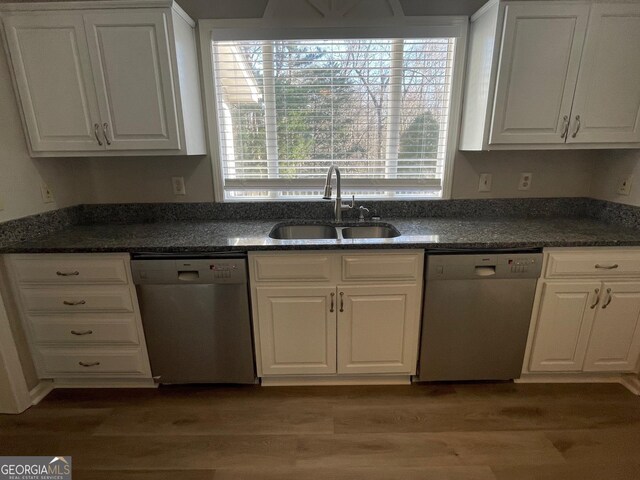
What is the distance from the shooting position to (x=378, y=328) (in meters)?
1.78

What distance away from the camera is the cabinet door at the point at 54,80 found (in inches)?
63.8

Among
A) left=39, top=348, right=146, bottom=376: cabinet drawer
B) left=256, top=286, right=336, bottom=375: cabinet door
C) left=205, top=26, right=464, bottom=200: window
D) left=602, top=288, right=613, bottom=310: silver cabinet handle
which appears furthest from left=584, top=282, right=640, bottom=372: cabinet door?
left=39, top=348, right=146, bottom=376: cabinet drawer

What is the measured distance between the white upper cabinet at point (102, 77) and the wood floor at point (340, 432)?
1.46 metres

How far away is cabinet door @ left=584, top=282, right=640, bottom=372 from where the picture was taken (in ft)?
5.57

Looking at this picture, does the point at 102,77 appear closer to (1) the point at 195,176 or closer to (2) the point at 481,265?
(1) the point at 195,176

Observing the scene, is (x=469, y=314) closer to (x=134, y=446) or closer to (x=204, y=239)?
(x=204, y=239)

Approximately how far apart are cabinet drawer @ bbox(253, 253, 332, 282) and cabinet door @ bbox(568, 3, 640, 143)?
1557mm

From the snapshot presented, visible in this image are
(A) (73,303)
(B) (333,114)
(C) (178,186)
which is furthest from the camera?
(C) (178,186)

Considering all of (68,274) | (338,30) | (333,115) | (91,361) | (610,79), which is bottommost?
(91,361)

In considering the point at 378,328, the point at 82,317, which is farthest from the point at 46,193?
the point at 378,328

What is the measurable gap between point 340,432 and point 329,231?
1.15 m

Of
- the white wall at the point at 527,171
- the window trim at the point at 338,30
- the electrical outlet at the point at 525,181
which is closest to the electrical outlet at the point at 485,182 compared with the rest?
the white wall at the point at 527,171

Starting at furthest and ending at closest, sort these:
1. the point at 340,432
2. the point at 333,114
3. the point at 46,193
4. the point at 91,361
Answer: the point at 333,114
the point at 46,193
the point at 91,361
the point at 340,432

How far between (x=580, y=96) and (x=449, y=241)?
1072 mm
